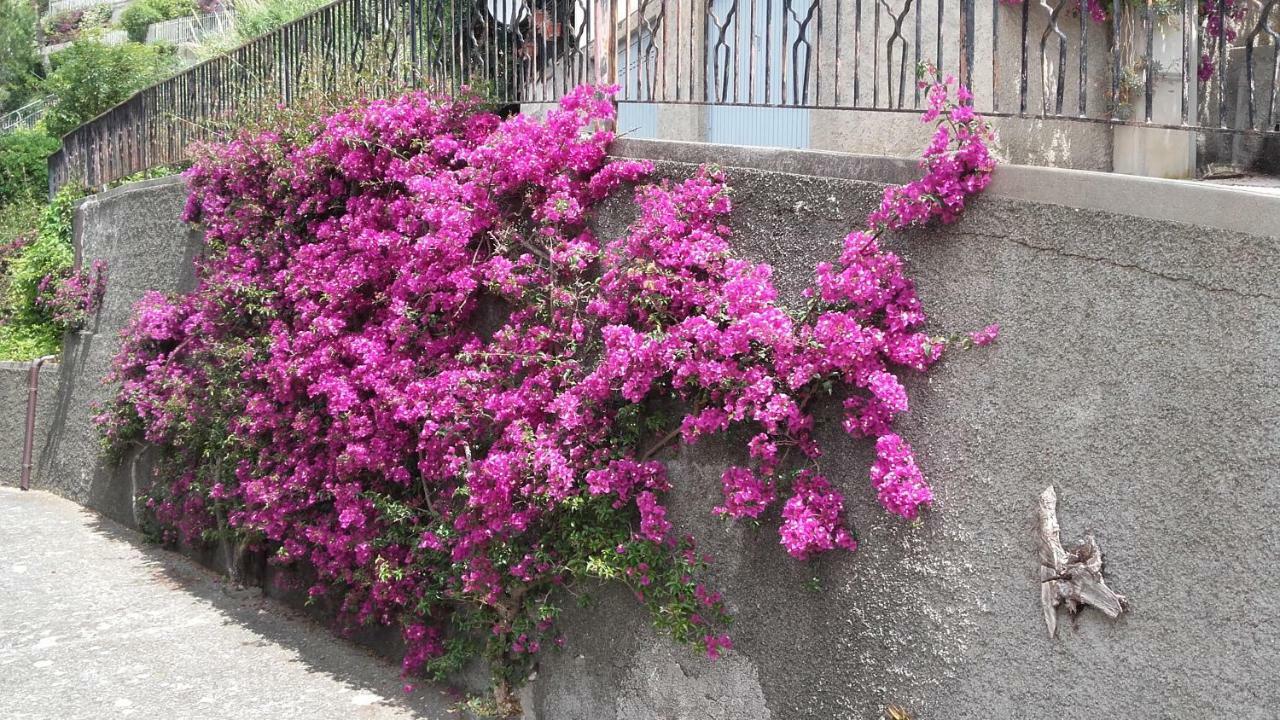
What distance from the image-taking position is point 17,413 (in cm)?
1189

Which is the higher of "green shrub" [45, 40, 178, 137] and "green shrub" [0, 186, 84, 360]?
"green shrub" [45, 40, 178, 137]

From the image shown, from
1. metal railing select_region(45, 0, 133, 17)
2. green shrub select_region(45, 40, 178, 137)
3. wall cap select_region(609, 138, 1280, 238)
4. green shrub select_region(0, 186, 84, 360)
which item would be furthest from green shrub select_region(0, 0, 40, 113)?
wall cap select_region(609, 138, 1280, 238)

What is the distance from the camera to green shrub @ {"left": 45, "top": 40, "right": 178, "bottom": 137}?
2520cm

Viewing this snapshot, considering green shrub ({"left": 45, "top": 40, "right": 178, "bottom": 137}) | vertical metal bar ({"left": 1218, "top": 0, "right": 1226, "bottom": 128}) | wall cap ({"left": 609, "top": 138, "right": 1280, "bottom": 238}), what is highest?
green shrub ({"left": 45, "top": 40, "right": 178, "bottom": 137})

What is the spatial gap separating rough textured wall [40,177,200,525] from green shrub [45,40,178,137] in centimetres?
1540

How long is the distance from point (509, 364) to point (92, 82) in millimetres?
23672

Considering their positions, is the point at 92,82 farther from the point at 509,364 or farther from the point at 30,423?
the point at 509,364

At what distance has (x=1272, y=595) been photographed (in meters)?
2.98

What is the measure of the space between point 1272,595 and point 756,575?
192cm

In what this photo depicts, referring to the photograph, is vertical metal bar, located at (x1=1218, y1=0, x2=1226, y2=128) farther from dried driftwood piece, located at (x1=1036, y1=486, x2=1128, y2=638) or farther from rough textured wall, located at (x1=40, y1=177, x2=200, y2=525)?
rough textured wall, located at (x1=40, y1=177, x2=200, y2=525)

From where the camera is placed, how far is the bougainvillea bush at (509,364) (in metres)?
4.10

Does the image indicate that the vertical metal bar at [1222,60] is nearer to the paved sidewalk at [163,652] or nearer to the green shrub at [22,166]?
the paved sidewalk at [163,652]

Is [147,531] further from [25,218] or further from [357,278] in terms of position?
[25,218]

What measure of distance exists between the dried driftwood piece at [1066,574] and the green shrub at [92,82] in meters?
24.8
